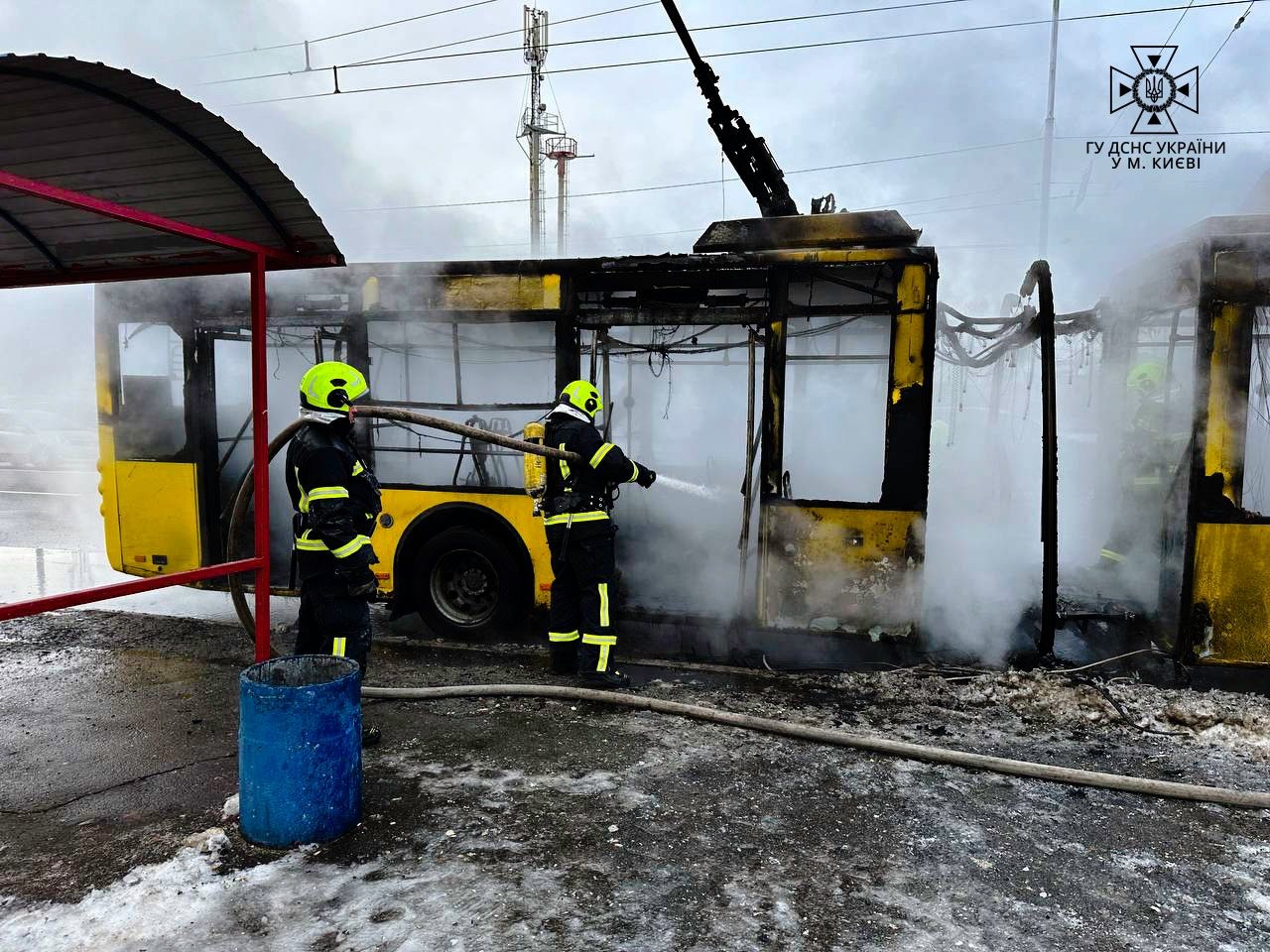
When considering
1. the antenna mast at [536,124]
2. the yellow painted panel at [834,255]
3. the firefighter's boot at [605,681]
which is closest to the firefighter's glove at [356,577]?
the firefighter's boot at [605,681]

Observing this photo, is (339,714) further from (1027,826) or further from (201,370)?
(201,370)

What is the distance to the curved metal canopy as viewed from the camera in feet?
9.62

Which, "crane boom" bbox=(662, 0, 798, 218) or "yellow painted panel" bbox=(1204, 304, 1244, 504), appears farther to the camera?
"crane boom" bbox=(662, 0, 798, 218)

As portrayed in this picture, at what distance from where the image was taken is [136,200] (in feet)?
12.5

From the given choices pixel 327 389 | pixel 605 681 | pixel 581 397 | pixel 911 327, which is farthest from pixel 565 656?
pixel 911 327

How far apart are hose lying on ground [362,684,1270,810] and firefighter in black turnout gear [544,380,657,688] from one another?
0.60 m

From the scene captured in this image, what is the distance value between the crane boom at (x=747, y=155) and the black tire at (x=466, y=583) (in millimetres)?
3411

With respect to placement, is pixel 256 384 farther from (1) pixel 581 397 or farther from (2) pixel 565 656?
(2) pixel 565 656

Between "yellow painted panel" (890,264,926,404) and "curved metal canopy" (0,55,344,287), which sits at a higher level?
"curved metal canopy" (0,55,344,287)

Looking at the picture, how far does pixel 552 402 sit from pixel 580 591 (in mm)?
1515

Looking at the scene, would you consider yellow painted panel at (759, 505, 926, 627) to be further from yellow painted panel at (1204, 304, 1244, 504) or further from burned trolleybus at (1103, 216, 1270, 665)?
yellow painted panel at (1204, 304, 1244, 504)

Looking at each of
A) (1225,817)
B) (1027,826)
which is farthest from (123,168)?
(1225,817)

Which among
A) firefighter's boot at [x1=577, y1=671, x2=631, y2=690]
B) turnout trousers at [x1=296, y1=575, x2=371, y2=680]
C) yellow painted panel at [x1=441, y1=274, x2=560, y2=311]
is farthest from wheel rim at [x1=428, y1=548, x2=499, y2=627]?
yellow painted panel at [x1=441, y1=274, x2=560, y2=311]

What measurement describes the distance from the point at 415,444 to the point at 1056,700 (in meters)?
4.88
